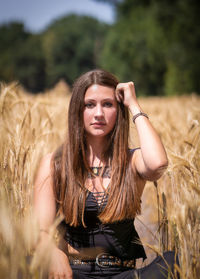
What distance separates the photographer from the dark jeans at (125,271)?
91 cm

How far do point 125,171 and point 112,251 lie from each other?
32 centimetres

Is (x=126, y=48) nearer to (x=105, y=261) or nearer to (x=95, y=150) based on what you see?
(x=95, y=150)

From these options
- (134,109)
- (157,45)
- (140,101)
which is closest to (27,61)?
(157,45)

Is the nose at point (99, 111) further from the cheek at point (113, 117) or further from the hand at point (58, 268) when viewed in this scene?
the hand at point (58, 268)

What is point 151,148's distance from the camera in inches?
39.0

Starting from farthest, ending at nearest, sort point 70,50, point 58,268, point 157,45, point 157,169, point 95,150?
point 70,50, point 157,45, point 95,150, point 157,169, point 58,268

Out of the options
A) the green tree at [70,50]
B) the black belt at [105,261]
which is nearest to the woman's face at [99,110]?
the black belt at [105,261]

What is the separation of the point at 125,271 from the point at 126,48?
2020 centimetres

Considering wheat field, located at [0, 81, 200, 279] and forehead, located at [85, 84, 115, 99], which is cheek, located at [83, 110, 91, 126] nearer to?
forehead, located at [85, 84, 115, 99]

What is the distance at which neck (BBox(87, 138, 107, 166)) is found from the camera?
1.21m

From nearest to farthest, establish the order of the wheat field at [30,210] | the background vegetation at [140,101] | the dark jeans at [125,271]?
the wheat field at [30,210] → the background vegetation at [140,101] → the dark jeans at [125,271]

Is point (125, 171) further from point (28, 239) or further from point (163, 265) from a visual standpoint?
point (28, 239)

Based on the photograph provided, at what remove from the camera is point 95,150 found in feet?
4.02

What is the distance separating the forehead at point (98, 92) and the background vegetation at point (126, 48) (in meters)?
2.75
